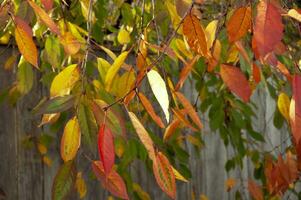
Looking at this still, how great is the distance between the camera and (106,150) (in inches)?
38.6

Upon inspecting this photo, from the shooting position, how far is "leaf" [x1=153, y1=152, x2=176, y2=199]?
1078mm

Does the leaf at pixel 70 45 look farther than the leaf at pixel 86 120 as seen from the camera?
Yes

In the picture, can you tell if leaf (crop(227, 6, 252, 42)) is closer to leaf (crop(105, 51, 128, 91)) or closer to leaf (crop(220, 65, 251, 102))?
leaf (crop(220, 65, 251, 102))

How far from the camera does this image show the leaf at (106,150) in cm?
97

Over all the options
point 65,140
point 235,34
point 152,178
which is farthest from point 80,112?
point 152,178

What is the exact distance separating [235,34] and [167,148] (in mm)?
1521

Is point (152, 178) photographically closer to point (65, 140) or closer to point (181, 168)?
point (181, 168)

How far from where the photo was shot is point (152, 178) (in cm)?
317

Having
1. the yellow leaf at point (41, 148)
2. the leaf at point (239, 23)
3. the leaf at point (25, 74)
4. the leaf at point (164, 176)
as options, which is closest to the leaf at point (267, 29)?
the leaf at point (239, 23)

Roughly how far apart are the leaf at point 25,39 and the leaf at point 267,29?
1.24 ft

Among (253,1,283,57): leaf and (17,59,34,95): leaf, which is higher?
(17,59,34,95): leaf

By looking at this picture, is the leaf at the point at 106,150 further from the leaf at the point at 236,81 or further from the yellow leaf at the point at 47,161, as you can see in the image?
the yellow leaf at the point at 47,161

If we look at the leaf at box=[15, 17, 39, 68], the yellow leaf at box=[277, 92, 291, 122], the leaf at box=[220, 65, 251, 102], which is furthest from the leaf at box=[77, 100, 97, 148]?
the yellow leaf at box=[277, 92, 291, 122]

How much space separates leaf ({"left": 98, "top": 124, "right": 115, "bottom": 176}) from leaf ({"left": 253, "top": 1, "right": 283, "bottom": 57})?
0.25 m
